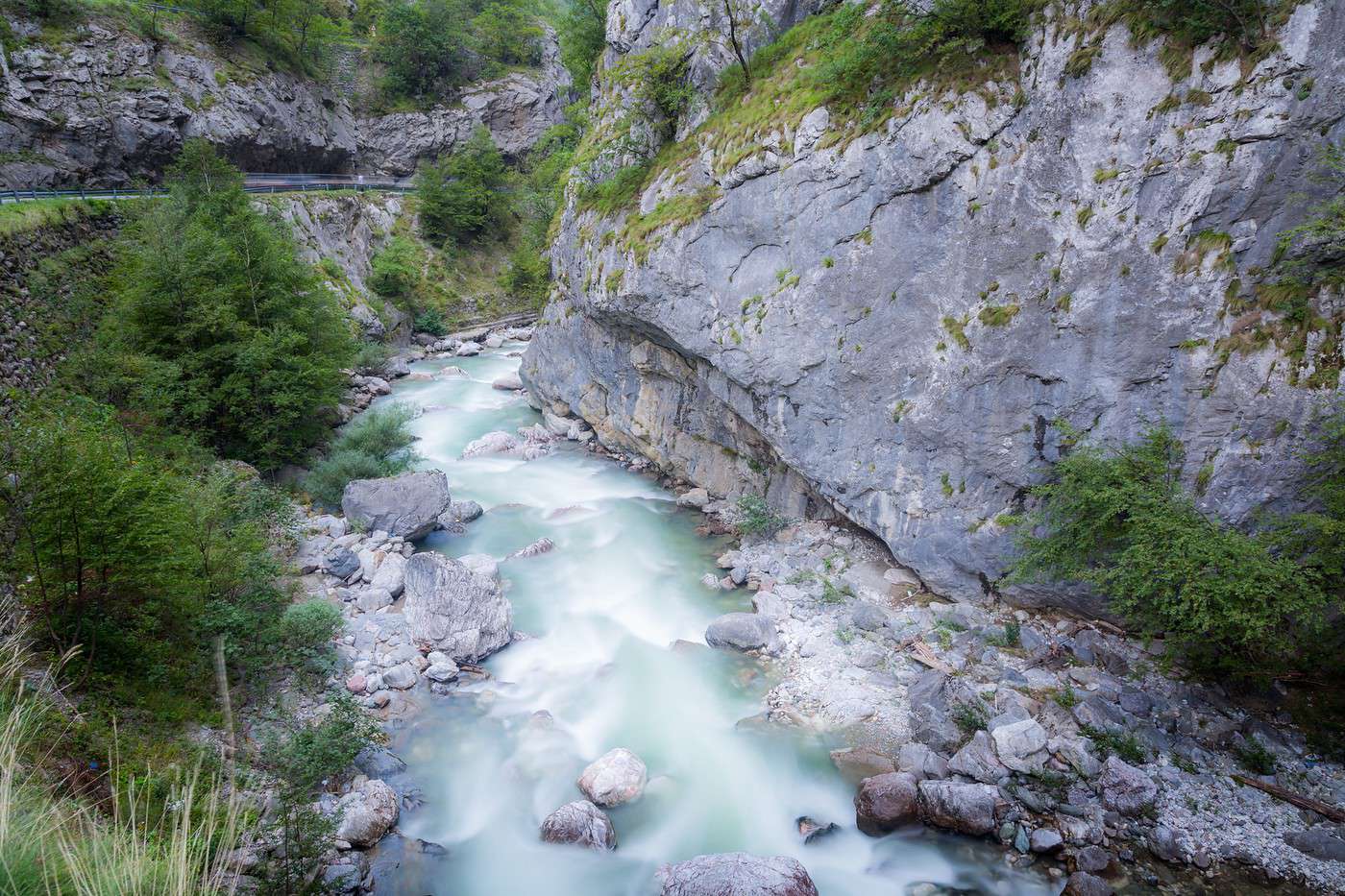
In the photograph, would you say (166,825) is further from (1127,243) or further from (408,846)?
(1127,243)

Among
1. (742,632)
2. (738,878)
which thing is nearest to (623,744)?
(742,632)

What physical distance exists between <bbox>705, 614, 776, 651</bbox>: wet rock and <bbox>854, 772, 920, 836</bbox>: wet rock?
324 cm

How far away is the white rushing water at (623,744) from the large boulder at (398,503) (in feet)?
2.26

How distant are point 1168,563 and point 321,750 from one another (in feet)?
36.1

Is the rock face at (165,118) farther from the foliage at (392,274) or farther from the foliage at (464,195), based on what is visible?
the foliage at (392,274)

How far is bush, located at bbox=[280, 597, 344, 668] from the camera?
9891 millimetres

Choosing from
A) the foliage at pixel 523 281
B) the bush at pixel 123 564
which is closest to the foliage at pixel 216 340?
the bush at pixel 123 564

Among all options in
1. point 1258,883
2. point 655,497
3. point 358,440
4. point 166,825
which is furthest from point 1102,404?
point 358,440

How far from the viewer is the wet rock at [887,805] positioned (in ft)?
25.5

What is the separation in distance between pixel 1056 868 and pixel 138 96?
41.2 metres

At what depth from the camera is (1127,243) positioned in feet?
28.2

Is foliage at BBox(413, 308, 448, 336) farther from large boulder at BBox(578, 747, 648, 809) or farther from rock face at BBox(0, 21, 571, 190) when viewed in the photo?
large boulder at BBox(578, 747, 648, 809)

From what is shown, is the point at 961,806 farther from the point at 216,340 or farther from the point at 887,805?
the point at 216,340

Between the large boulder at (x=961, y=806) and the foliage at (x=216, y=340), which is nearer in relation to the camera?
the large boulder at (x=961, y=806)
